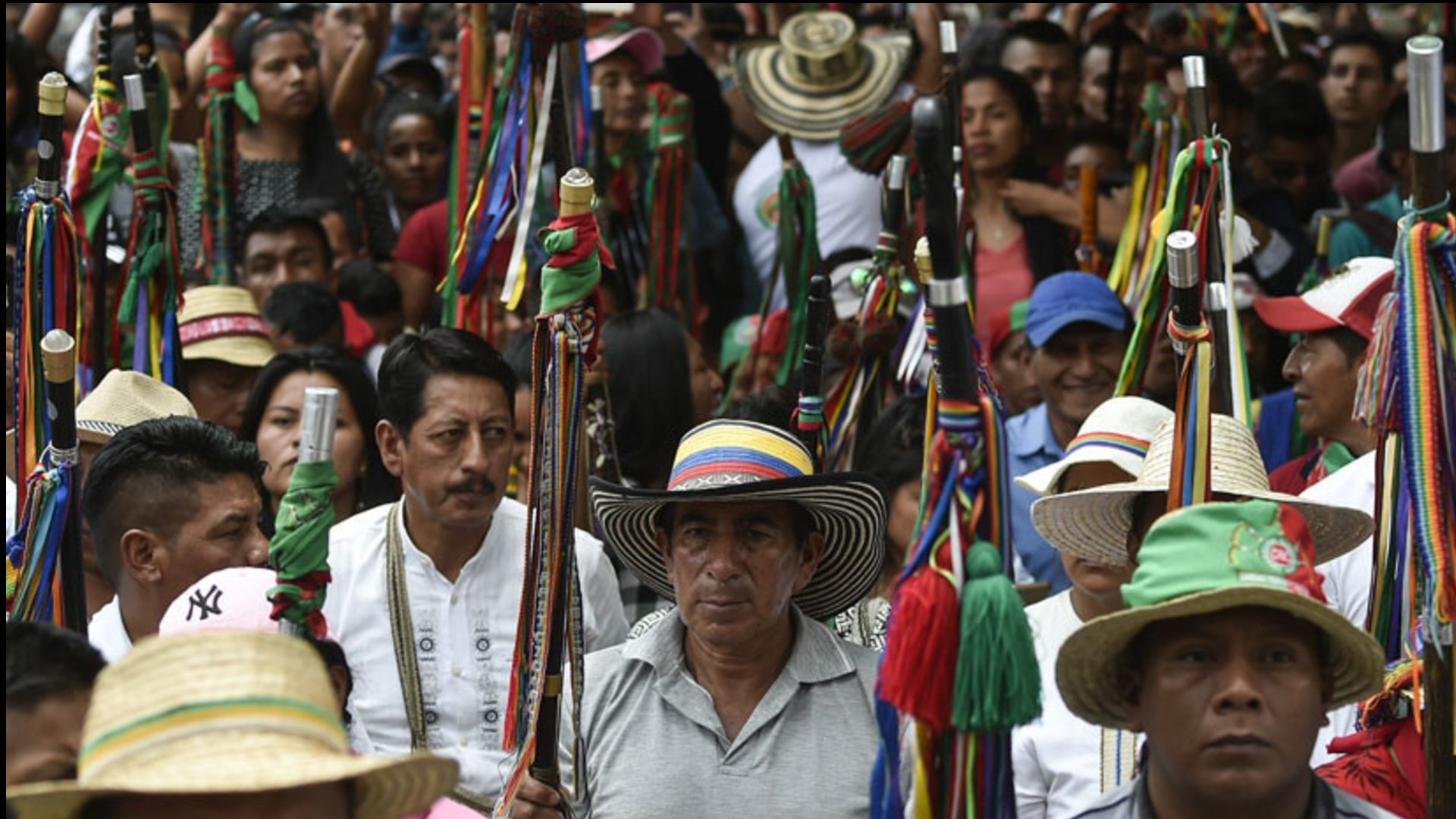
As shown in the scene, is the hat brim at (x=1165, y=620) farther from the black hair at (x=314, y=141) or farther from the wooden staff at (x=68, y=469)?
the black hair at (x=314, y=141)

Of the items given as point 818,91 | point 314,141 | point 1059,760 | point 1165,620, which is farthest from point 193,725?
point 818,91

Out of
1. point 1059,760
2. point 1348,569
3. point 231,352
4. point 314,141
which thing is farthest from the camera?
point 314,141

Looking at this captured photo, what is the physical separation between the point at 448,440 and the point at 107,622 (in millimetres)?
865

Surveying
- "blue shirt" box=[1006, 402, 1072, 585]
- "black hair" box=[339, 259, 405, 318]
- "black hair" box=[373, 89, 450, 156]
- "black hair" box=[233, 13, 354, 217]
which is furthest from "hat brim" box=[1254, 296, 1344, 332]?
"black hair" box=[373, 89, 450, 156]

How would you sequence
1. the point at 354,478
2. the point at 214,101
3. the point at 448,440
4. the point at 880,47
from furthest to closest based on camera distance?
the point at 880,47 < the point at 214,101 < the point at 354,478 < the point at 448,440

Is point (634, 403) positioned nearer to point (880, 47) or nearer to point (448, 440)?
point (448, 440)

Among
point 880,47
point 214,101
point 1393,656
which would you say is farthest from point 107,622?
point 880,47

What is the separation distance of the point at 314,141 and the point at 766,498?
430 centimetres

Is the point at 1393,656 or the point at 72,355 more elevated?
the point at 72,355

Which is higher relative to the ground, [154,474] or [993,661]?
[154,474]

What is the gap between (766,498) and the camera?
13.4ft

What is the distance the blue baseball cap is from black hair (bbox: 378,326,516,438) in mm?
1809

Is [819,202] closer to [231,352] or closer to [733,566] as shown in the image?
[231,352]

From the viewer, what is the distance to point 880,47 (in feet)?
26.8
